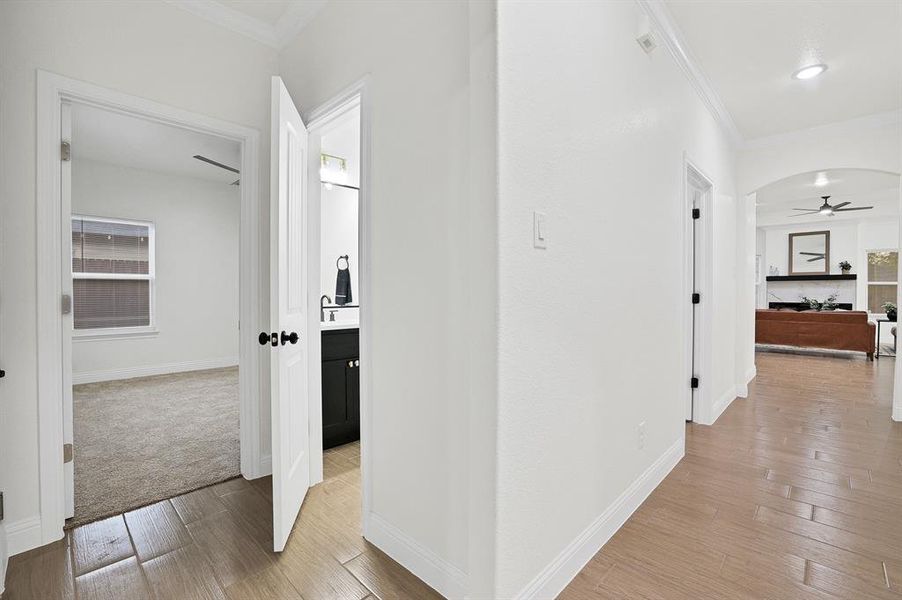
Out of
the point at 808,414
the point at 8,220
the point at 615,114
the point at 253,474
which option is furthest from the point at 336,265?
the point at 808,414

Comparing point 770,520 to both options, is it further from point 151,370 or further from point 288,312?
point 151,370

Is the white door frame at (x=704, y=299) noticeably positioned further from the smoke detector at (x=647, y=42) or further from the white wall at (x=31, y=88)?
the white wall at (x=31, y=88)

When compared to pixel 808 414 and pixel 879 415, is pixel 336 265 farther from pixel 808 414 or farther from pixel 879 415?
pixel 879 415

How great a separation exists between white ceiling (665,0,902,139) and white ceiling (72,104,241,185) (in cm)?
392

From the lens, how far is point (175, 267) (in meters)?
5.97

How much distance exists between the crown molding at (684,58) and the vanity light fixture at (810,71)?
52cm

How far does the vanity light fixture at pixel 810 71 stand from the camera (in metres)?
3.11

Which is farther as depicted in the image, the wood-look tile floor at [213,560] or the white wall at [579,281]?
the wood-look tile floor at [213,560]

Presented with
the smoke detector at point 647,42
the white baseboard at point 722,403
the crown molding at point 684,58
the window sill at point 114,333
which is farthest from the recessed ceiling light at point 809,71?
the window sill at point 114,333

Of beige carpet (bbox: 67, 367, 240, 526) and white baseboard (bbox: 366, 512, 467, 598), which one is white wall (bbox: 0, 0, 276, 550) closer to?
beige carpet (bbox: 67, 367, 240, 526)

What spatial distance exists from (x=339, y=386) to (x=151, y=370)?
4.29 m

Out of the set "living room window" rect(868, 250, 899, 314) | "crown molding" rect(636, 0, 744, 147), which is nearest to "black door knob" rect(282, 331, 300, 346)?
"crown molding" rect(636, 0, 744, 147)

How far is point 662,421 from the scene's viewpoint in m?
2.59

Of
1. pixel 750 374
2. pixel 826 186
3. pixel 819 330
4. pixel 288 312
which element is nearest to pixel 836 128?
pixel 750 374
